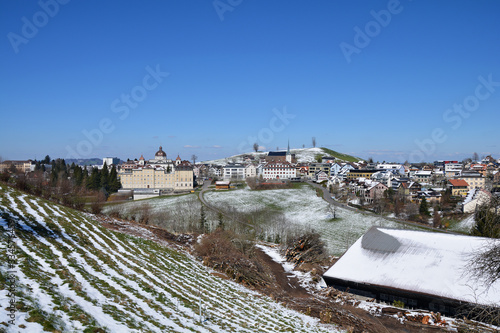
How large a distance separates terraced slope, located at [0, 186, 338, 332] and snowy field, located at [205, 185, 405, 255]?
2475cm

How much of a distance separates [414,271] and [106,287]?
54.6 ft

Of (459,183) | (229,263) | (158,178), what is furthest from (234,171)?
(229,263)

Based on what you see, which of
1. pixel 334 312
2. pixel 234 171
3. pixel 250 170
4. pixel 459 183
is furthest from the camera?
pixel 250 170

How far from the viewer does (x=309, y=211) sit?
197ft

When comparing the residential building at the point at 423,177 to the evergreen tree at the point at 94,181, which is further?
the residential building at the point at 423,177

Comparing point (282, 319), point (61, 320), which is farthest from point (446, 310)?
point (61, 320)

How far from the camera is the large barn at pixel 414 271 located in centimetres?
1677

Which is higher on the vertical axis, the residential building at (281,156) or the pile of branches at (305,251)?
the residential building at (281,156)

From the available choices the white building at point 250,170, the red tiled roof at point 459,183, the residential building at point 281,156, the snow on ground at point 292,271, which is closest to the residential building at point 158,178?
the white building at point 250,170

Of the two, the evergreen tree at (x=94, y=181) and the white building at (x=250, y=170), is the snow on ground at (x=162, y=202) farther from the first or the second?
the white building at (x=250, y=170)

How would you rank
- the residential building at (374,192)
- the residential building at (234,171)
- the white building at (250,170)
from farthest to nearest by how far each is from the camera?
the white building at (250,170), the residential building at (234,171), the residential building at (374,192)

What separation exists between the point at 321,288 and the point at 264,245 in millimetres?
12711

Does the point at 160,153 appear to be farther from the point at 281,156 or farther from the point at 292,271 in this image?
the point at 292,271

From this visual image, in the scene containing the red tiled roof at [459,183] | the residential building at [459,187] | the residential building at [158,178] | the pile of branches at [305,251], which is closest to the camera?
the pile of branches at [305,251]
